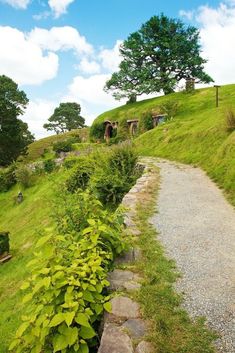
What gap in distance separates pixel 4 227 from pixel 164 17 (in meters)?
39.0

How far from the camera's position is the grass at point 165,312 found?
345cm

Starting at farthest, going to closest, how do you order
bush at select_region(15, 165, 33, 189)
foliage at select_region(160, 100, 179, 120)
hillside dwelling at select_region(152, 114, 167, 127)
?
hillside dwelling at select_region(152, 114, 167, 127) < foliage at select_region(160, 100, 179, 120) < bush at select_region(15, 165, 33, 189)

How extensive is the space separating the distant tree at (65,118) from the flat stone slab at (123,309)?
3075 inches

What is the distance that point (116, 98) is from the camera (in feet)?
155

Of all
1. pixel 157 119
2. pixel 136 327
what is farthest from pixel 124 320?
pixel 157 119

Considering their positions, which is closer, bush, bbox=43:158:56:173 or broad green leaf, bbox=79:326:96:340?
broad green leaf, bbox=79:326:96:340

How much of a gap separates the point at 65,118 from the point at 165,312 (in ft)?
261

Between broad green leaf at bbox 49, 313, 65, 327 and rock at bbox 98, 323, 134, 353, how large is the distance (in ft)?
1.77

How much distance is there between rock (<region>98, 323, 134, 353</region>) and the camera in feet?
10.9

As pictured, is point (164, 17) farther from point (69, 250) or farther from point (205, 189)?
point (69, 250)

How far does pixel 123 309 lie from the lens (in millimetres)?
4055

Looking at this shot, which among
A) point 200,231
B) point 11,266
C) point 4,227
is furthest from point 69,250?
point 4,227

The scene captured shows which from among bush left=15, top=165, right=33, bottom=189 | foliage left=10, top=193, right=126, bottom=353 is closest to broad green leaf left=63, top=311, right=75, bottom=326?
foliage left=10, top=193, right=126, bottom=353

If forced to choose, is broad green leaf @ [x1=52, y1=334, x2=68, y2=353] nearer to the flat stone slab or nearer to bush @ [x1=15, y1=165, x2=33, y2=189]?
the flat stone slab
